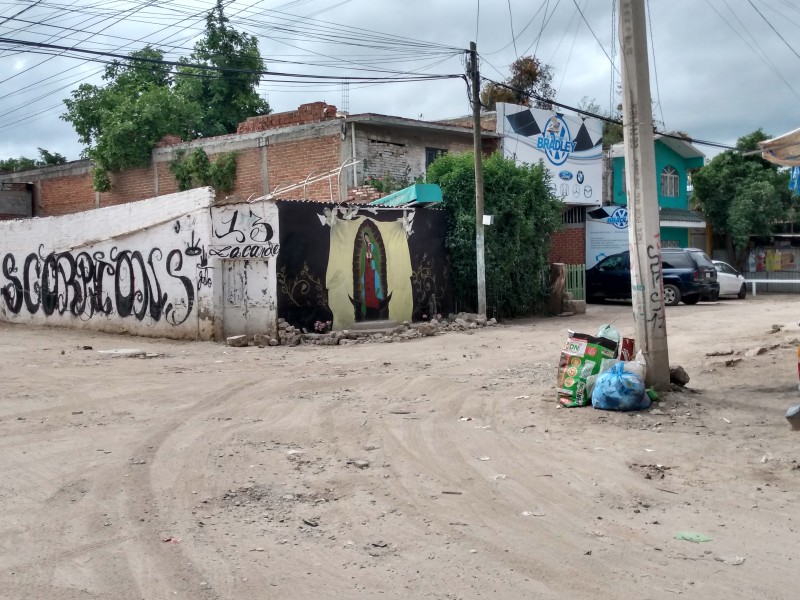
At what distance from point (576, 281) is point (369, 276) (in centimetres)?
884

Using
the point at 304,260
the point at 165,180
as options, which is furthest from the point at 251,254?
the point at 165,180

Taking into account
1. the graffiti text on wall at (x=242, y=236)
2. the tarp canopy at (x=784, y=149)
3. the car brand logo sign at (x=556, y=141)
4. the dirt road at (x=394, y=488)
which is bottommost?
the dirt road at (x=394, y=488)

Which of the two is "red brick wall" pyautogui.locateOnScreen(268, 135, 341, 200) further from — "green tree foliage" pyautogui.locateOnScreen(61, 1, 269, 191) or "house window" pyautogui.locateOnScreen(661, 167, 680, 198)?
"house window" pyautogui.locateOnScreen(661, 167, 680, 198)

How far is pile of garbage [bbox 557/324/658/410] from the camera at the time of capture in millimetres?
7941

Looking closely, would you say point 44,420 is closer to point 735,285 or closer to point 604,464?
point 604,464

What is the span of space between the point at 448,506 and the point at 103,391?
6.18 metres

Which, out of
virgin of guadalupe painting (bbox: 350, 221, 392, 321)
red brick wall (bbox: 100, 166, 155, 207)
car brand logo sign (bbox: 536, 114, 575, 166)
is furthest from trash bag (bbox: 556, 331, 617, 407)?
red brick wall (bbox: 100, 166, 155, 207)

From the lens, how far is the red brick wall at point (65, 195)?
29.3 metres

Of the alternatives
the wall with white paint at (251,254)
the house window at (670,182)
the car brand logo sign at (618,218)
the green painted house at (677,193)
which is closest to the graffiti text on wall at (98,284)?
the wall with white paint at (251,254)

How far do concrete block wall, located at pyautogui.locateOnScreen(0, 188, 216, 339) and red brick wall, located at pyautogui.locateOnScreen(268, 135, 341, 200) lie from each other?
6.31 meters

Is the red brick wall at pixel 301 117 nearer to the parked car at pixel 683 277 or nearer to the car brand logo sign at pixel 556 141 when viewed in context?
the car brand logo sign at pixel 556 141

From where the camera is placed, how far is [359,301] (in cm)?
1702

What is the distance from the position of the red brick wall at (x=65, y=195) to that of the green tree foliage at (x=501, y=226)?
15.4 meters

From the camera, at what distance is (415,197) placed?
18.4 m
